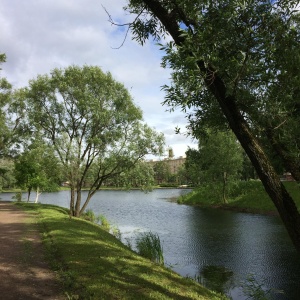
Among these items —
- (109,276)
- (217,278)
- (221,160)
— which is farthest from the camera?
(221,160)

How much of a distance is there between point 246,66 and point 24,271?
7.92 meters

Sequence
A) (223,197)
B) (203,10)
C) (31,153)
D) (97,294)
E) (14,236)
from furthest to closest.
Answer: (223,197), (31,153), (14,236), (97,294), (203,10)

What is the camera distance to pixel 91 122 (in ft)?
87.8

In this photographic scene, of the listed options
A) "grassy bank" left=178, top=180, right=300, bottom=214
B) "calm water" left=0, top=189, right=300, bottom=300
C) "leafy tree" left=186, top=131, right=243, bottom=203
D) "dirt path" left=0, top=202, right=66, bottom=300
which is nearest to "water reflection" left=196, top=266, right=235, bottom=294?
"calm water" left=0, top=189, right=300, bottom=300

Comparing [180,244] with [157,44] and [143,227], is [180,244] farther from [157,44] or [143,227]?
[157,44]

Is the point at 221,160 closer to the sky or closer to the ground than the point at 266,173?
closer to the sky

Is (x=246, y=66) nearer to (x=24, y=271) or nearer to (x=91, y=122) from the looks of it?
(x=24, y=271)

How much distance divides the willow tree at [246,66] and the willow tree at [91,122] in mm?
19589

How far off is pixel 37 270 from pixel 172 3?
7904mm

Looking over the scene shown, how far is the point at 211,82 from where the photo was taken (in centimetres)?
552

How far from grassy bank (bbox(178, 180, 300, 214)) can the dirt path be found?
27.2m

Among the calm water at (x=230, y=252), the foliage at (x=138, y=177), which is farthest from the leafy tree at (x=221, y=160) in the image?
the foliage at (x=138, y=177)

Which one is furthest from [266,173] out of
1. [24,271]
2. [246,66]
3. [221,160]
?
[221,160]

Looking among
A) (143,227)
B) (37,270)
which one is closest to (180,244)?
(143,227)
